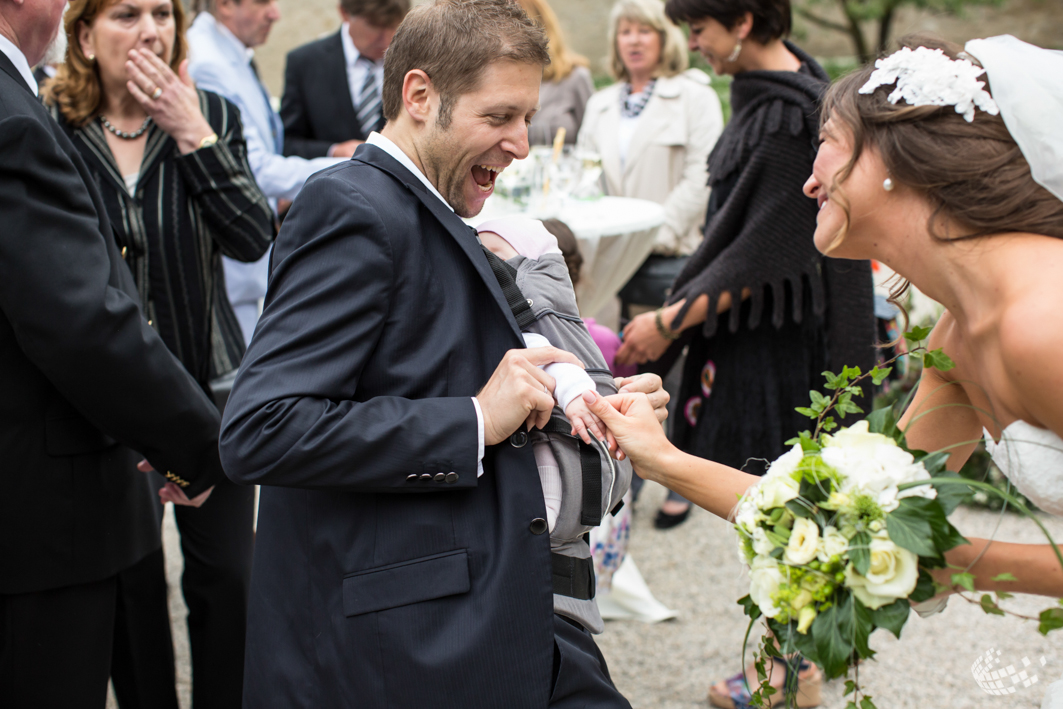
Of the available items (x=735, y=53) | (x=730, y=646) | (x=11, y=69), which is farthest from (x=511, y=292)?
(x=730, y=646)

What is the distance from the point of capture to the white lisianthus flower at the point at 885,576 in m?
1.30

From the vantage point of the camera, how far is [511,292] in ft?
5.32

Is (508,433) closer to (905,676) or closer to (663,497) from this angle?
(905,676)

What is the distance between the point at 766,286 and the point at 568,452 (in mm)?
1781

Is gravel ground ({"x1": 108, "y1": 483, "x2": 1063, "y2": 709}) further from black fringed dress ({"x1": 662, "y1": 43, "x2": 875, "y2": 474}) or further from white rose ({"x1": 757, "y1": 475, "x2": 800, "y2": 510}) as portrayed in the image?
white rose ({"x1": 757, "y1": 475, "x2": 800, "y2": 510})

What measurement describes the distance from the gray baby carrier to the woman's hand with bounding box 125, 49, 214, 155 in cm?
140

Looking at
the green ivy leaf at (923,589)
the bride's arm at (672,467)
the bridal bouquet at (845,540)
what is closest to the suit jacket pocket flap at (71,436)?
the bride's arm at (672,467)

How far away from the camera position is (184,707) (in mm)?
3248

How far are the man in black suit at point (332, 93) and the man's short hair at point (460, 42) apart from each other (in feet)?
11.3

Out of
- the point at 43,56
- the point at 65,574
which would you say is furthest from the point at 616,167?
the point at 65,574

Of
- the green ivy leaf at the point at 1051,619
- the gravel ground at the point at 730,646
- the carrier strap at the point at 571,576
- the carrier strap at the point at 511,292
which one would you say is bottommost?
the gravel ground at the point at 730,646

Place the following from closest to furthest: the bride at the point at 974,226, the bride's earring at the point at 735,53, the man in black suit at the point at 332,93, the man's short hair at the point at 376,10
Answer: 1. the bride at the point at 974,226
2. the bride's earring at the point at 735,53
3. the man's short hair at the point at 376,10
4. the man in black suit at the point at 332,93

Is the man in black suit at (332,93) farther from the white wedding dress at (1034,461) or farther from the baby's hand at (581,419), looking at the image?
the white wedding dress at (1034,461)

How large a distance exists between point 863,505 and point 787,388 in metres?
1.93
